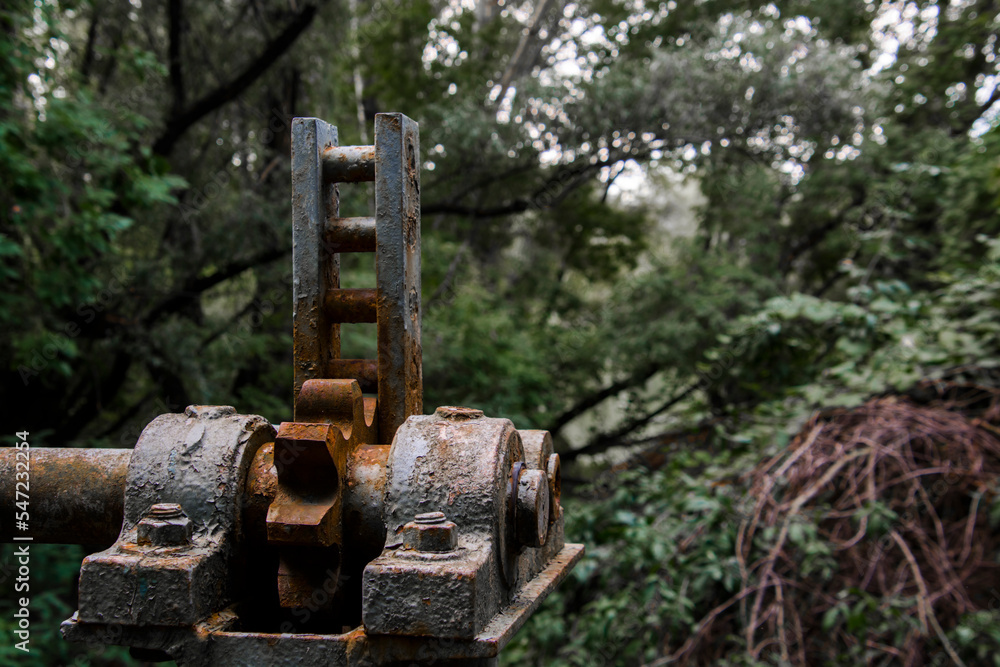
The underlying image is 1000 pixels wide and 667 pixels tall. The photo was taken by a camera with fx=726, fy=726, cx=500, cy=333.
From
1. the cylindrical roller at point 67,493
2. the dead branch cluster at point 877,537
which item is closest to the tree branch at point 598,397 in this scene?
the dead branch cluster at point 877,537

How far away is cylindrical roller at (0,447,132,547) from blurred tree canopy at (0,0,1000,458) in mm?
2863

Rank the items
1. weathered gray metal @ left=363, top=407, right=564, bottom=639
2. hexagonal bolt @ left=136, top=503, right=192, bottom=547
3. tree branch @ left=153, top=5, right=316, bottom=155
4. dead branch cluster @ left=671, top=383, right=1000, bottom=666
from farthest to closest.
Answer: tree branch @ left=153, top=5, right=316, bottom=155 < dead branch cluster @ left=671, top=383, right=1000, bottom=666 < hexagonal bolt @ left=136, top=503, right=192, bottom=547 < weathered gray metal @ left=363, top=407, right=564, bottom=639

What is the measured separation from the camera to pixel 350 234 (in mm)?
1295

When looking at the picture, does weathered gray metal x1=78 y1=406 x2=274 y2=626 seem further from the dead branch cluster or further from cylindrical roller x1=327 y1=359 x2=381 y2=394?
the dead branch cluster

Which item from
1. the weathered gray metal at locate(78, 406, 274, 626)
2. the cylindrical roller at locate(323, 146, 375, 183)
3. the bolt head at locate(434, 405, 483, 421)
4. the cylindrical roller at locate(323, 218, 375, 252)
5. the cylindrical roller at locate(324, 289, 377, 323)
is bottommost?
the weathered gray metal at locate(78, 406, 274, 626)

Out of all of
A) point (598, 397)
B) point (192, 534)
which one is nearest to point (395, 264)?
point (192, 534)

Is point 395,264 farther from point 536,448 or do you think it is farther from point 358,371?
point 536,448

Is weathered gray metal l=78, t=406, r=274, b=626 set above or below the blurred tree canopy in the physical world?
below

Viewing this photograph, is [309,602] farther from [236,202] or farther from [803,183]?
[803,183]

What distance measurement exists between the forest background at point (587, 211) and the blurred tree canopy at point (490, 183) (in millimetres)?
33

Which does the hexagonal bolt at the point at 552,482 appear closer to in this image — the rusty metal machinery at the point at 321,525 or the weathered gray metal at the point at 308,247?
the rusty metal machinery at the point at 321,525

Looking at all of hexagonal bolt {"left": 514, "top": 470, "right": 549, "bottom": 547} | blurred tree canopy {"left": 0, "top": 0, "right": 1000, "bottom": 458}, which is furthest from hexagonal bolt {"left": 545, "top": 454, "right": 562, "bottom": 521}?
blurred tree canopy {"left": 0, "top": 0, "right": 1000, "bottom": 458}

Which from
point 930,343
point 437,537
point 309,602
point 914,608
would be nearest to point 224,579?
point 309,602

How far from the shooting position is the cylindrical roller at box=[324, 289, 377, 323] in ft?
4.25
